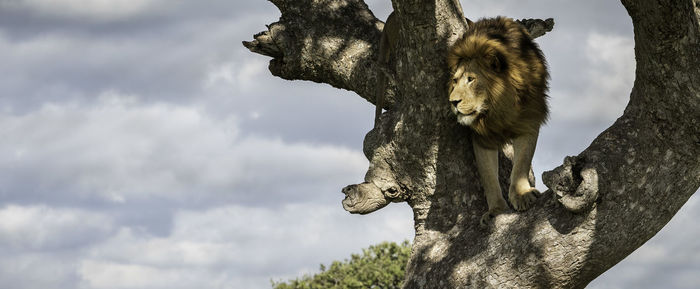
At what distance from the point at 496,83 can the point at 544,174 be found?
0.80 metres

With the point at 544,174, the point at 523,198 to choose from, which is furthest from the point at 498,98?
the point at 544,174

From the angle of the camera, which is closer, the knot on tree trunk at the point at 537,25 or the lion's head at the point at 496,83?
the lion's head at the point at 496,83

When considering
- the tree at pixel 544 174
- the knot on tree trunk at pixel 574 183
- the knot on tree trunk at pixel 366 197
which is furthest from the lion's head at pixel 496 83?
the knot on tree trunk at pixel 366 197

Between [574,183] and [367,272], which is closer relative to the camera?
[574,183]

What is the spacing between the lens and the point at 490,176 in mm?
5750

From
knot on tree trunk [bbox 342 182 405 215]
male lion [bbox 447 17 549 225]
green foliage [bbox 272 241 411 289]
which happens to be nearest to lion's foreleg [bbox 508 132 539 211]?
male lion [bbox 447 17 549 225]

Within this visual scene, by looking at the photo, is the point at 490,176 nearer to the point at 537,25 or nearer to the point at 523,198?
the point at 523,198

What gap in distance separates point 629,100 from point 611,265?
0.99 m

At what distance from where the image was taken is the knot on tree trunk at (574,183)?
16.0 feet

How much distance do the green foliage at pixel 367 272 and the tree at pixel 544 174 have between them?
886 centimetres

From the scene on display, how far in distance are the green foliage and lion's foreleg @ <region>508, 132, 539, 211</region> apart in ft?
30.3

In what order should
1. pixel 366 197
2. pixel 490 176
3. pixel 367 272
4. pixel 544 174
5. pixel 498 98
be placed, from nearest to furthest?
1. pixel 544 174
2. pixel 498 98
3. pixel 490 176
4. pixel 366 197
5. pixel 367 272

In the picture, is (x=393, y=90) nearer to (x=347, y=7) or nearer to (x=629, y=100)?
(x=347, y=7)

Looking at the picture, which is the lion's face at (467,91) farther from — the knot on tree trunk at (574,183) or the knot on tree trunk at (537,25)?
the knot on tree trunk at (537,25)
